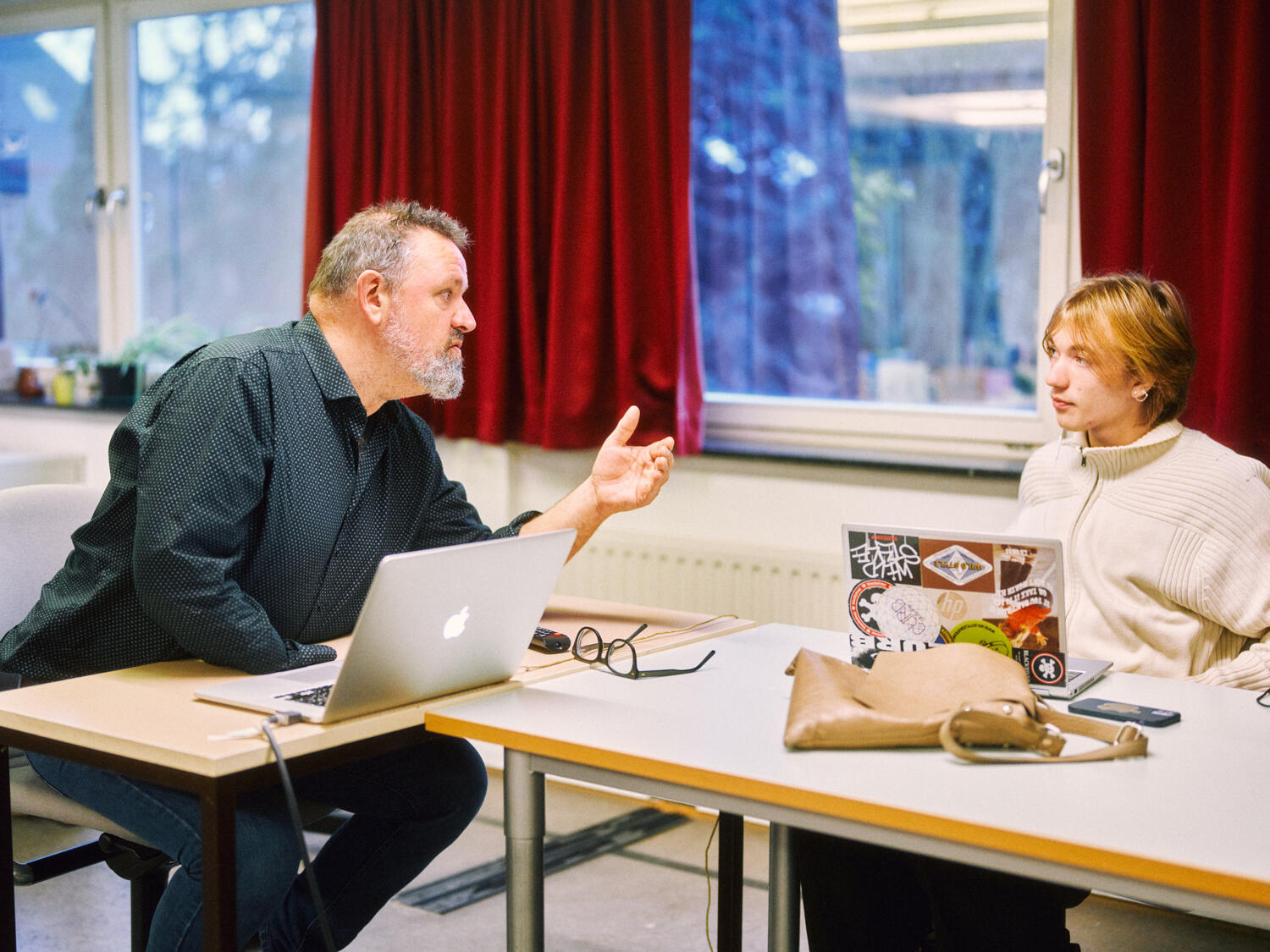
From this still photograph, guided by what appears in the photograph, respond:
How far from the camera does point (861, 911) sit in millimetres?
1788

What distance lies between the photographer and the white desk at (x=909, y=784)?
1.16 metres

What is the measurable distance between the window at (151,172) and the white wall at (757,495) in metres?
0.89

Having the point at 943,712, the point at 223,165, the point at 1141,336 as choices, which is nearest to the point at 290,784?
the point at 943,712

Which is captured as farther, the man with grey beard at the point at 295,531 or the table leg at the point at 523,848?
the man with grey beard at the point at 295,531

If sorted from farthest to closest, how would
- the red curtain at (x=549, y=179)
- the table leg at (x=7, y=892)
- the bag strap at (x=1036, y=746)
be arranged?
the red curtain at (x=549, y=179)
the table leg at (x=7, y=892)
the bag strap at (x=1036, y=746)

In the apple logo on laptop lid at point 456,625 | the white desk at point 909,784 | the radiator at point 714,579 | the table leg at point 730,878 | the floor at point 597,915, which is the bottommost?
the floor at point 597,915

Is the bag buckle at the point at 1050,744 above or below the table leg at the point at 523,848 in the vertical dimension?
above

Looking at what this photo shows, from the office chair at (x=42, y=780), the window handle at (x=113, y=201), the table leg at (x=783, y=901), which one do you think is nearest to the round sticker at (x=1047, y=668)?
the table leg at (x=783, y=901)

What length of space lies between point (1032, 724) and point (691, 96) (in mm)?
2202

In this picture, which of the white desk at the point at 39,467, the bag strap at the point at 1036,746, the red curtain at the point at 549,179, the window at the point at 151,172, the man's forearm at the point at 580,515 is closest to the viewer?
the bag strap at the point at 1036,746

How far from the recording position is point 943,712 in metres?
1.45

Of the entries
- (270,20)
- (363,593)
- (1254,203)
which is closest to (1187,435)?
(1254,203)

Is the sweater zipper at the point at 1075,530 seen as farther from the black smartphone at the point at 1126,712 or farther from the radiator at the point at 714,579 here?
the radiator at the point at 714,579

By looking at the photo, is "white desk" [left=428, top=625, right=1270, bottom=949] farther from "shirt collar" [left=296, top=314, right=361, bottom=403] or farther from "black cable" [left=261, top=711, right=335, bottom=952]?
"shirt collar" [left=296, top=314, right=361, bottom=403]
